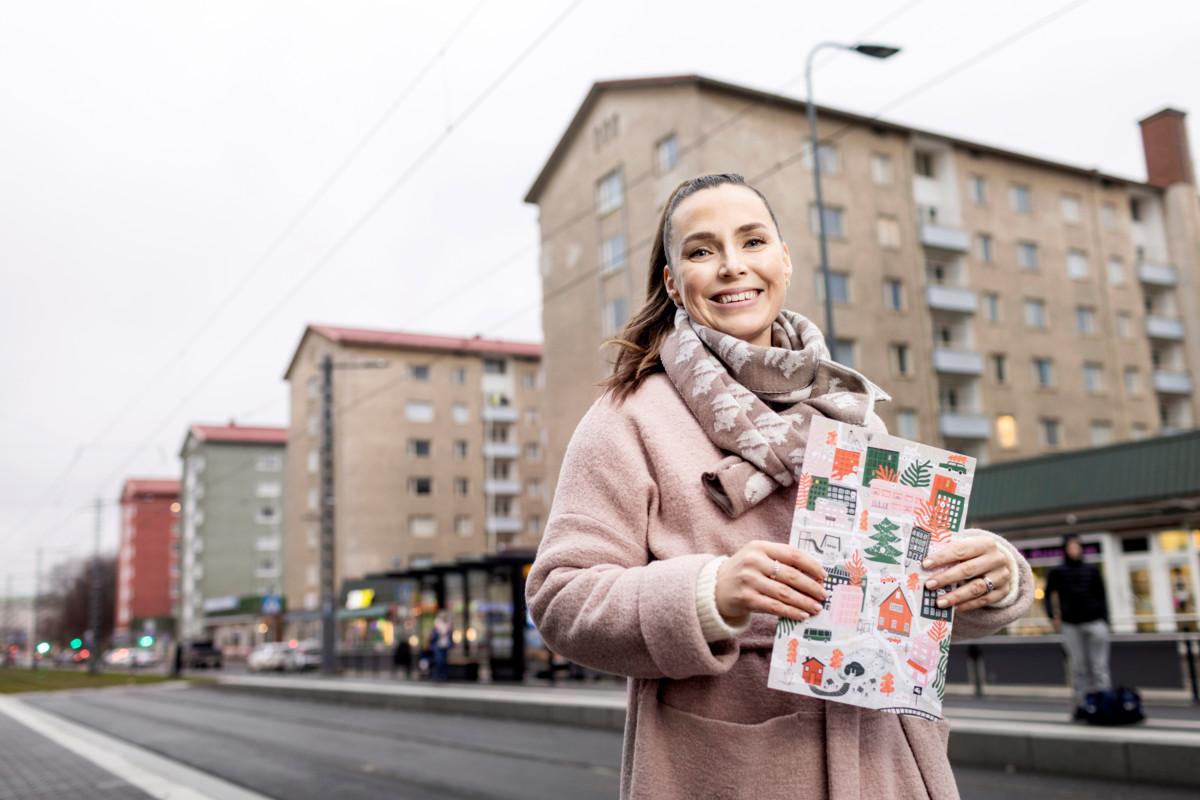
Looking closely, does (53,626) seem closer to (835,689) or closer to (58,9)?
(58,9)

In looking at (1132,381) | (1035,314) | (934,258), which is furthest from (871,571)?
(1132,381)

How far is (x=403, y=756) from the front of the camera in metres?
13.0

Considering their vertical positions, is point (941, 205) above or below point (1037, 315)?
above

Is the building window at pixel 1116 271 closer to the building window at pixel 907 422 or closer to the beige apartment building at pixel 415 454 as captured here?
the building window at pixel 907 422

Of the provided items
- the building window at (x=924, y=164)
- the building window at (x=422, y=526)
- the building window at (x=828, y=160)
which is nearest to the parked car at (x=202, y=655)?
the building window at (x=422, y=526)

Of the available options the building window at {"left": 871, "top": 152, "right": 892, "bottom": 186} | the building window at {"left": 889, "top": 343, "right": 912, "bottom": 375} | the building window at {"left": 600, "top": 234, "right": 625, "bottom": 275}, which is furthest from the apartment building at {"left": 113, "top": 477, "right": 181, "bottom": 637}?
the building window at {"left": 871, "top": 152, "right": 892, "bottom": 186}

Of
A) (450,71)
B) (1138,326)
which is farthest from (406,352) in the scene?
(450,71)

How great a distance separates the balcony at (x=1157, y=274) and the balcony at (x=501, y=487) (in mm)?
39326

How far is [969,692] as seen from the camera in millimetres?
17875

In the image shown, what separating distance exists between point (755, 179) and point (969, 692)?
63.8ft

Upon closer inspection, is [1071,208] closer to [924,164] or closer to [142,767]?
[924,164]

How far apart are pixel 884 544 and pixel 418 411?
7004cm

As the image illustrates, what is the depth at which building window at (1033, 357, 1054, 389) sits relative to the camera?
4562 centimetres

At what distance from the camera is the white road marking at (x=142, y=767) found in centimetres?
903
